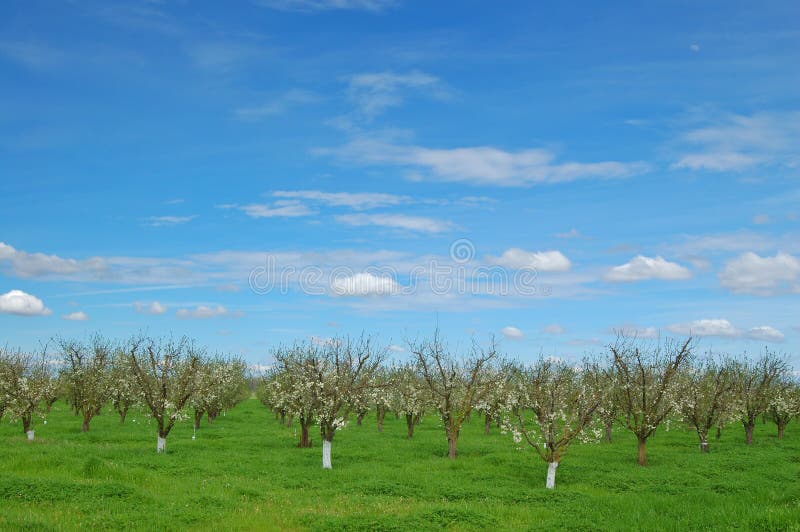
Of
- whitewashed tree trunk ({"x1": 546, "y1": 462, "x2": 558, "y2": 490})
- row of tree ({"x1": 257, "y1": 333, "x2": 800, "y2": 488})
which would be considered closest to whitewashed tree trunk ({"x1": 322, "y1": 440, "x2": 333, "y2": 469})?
row of tree ({"x1": 257, "y1": 333, "x2": 800, "y2": 488})

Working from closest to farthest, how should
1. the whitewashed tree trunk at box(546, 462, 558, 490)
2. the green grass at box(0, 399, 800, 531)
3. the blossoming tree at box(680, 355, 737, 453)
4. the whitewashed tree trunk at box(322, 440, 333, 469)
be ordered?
the green grass at box(0, 399, 800, 531) → the whitewashed tree trunk at box(546, 462, 558, 490) → the whitewashed tree trunk at box(322, 440, 333, 469) → the blossoming tree at box(680, 355, 737, 453)

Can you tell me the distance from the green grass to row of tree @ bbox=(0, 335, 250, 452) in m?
2.57

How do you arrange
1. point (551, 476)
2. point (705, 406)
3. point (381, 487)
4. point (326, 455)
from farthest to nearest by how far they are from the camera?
1. point (705, 406)
2. point (326, 455)
3. point (551, 476)
4. point (381, 487)

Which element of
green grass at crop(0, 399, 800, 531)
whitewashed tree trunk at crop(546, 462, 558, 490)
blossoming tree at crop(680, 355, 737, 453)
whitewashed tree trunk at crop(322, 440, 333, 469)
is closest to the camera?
green grass at crop(0, 399, 800, 531)

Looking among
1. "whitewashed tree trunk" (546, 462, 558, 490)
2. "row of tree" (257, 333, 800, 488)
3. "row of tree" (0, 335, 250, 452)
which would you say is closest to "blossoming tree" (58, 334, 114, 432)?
Result: "row of tree" (0, 335, 250, 452)

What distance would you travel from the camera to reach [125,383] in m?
48.0

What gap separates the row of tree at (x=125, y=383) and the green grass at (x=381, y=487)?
257 centimetres

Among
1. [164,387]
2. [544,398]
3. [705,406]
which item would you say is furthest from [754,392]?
[164,387]

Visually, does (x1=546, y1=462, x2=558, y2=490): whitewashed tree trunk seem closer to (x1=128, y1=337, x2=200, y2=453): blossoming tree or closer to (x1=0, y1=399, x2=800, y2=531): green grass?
(x1=0, y1=399, x2=800, y2=531): green grass

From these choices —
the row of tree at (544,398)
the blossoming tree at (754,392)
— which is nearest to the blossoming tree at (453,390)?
the row of tree at (544,398)

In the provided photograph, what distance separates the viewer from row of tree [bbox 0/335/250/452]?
3753 centimetres

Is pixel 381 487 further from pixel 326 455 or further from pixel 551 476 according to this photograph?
pixel 551 476

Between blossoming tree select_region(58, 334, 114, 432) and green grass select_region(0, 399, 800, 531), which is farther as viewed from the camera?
blossoming tree select_region(58, 334, 114, 432)

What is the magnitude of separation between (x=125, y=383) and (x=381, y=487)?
30.5m
